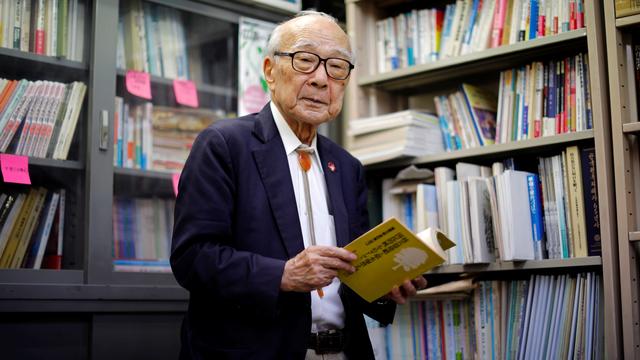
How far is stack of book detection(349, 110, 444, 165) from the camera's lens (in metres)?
2.84

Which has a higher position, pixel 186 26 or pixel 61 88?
pixel 186 26

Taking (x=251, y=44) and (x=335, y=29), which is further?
(x=251, y=44)

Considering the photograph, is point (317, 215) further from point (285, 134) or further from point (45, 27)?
point (45, 27)

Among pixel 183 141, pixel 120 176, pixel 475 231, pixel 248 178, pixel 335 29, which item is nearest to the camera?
pixel 248 178

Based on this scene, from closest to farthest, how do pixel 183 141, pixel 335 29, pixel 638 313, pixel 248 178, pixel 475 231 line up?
pixel 248 178 < pixel 335 29 < pixel 638 313 < pixel 475 231 < pixel 183 141

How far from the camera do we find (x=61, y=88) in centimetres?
268

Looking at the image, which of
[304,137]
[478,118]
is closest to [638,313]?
[478,118]

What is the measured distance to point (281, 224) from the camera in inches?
74.2

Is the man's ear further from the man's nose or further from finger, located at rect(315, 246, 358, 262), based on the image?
finger, located at rect(315, 246, 358, 262)

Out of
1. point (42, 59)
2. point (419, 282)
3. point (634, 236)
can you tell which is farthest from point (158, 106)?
point (634, 236)

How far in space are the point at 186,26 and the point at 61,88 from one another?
0.70 metres

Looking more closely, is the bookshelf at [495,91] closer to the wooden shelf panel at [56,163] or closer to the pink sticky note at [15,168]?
the wooden shelf panel at [56,163]

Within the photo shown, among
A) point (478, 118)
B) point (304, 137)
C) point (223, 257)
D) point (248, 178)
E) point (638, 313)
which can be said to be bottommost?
point (638, 313)

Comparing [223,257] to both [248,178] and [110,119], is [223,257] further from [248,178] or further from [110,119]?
[110,119]
